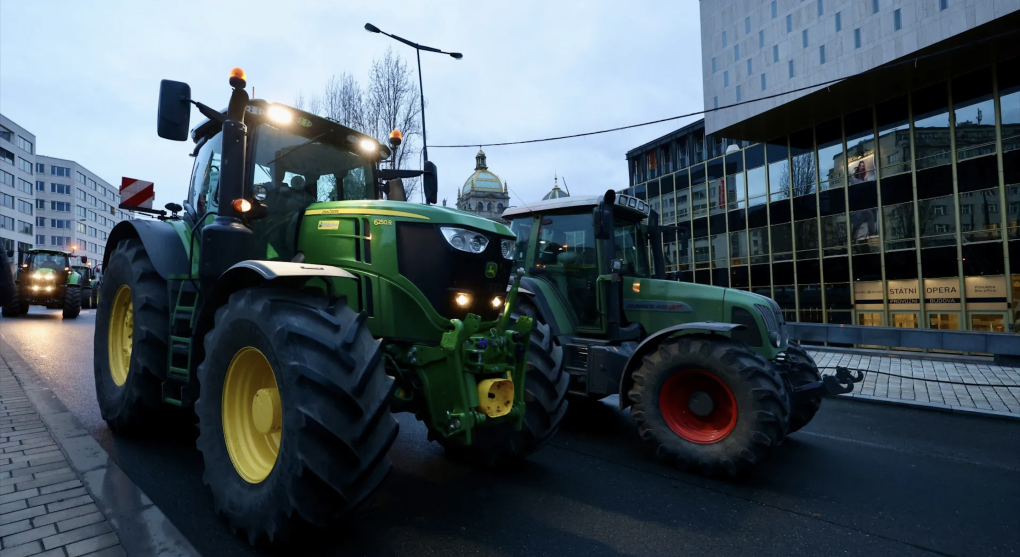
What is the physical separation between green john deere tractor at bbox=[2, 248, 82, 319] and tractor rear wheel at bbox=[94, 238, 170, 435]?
16174 mm

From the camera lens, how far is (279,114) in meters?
3.99

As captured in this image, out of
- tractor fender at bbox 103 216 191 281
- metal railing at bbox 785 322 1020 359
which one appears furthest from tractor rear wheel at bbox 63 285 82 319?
metal railing at bbox 785 322 1020 359

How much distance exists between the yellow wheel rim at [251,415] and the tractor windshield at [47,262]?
2099 centimetres

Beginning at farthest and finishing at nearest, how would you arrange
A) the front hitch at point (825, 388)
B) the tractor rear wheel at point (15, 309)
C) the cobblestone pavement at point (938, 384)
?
the tractor rear wheel at point (15, 309), the cobblestone pavement at point (938, 384), the front hitch at point (825, 388)

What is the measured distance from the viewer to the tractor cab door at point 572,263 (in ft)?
19.6

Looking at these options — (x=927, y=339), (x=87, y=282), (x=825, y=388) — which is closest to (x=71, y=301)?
(x=87, y=282)

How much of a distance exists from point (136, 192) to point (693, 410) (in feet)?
19.2

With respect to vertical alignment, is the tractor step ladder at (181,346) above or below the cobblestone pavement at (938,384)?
above

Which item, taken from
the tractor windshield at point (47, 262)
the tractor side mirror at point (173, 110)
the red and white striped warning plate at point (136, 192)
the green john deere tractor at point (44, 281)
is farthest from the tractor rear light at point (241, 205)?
the tractor windshield at point (47, 262)

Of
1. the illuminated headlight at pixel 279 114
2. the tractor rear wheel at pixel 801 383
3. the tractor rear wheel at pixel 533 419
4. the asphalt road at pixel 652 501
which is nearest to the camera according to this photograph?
the asphalt road at pixel 652 501

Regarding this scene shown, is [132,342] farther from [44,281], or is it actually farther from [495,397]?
[44,281]

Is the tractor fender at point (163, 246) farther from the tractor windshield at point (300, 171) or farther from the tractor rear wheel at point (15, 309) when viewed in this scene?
the tractor rear wheel at point (15, 309)

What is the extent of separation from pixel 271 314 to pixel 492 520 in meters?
1.71

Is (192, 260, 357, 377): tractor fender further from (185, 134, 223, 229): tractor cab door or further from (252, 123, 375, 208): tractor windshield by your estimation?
(185, 134, 223, 229): tractor cab door
